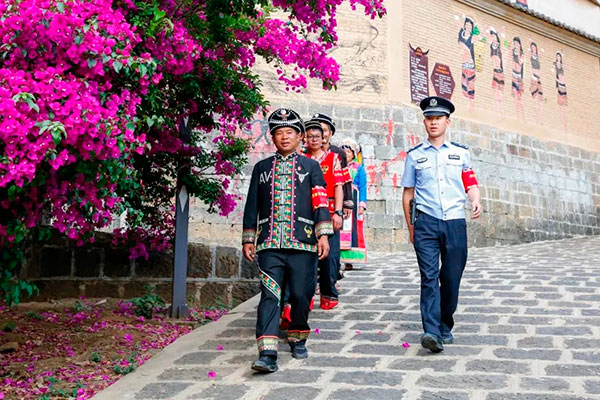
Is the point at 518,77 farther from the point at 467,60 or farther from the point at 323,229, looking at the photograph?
the point at 323,229

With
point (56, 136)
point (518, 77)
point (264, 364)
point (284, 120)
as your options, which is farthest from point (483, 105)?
point (56, 136)

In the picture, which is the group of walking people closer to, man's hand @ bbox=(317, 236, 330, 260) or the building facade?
man's hand @ bbox=(317, 236, 330, 260)

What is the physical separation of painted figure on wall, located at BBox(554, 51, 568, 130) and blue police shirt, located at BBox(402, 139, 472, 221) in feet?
42.7

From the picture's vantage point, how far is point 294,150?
4.82m

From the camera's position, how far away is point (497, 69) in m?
15.2

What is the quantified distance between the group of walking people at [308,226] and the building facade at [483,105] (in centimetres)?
741

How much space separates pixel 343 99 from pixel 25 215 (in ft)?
31.5

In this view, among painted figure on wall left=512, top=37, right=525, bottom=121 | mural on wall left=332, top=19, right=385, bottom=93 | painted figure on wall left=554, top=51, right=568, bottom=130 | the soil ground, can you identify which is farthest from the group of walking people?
painted figure on wall left=554, top=51, right=568, bottom=130

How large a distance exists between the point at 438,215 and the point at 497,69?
1140 centimetres

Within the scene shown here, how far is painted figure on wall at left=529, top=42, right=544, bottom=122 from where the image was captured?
1609 cm

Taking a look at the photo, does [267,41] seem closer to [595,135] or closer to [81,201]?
[81,201]

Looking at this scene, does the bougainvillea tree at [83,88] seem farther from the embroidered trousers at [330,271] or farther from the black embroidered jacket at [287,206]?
the embroidered trousers at [330,271]

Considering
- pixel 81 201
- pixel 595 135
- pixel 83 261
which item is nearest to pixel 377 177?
pixel 83 261

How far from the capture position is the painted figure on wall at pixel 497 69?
49.7 feet
